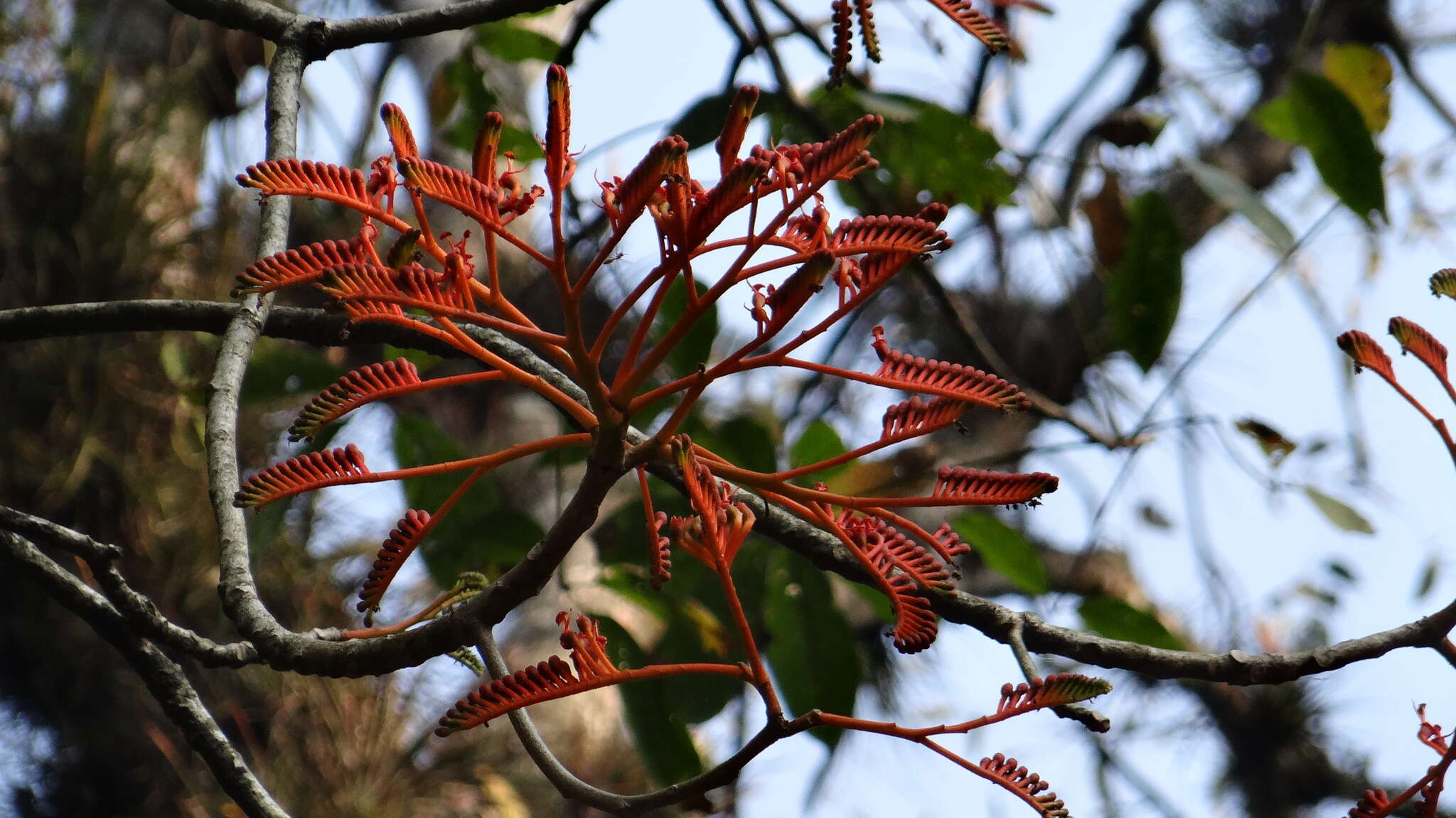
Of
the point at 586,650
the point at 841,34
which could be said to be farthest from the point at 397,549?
the point at 841,34

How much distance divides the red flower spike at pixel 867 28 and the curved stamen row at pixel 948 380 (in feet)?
0.71

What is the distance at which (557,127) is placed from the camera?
0.46 m

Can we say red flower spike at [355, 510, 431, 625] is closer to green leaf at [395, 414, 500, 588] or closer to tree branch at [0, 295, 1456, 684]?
tree branch at [0, 295, 1456, 684]

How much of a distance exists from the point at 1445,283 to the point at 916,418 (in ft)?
0.96

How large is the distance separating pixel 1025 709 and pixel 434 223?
206cm

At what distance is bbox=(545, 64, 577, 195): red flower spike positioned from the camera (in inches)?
17.9

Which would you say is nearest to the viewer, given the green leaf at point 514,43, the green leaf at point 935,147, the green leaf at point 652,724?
the green leaf at point 652,724

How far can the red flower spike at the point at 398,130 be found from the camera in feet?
1.58

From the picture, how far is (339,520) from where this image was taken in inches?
75.6

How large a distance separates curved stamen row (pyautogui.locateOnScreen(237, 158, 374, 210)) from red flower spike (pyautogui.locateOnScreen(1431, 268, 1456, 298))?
51 cm

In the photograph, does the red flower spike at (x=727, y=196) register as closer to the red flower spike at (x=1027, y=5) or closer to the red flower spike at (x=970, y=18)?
the red flower spike at (x=970, y=18)

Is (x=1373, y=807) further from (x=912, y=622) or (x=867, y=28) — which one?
(x=867, y=28)

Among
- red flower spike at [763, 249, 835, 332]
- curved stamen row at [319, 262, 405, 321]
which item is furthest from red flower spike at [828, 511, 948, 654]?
curved stamen row at [319, 262, 405, 321]

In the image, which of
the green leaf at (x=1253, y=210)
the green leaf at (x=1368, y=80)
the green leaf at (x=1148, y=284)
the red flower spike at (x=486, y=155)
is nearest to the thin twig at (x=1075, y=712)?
the red flower spike at (x=486, y=155)
